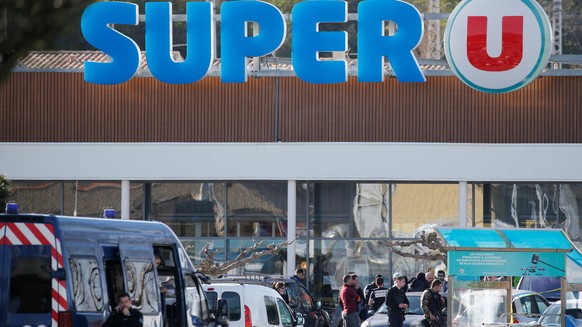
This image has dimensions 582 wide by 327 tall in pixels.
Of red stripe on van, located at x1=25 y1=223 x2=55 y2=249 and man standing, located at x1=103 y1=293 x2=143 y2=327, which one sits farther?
man standing, located at x1=103 y1=293 x2=143 y2=327

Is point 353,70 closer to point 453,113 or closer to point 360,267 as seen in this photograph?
point 453,113

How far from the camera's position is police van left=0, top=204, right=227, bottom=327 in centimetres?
1080

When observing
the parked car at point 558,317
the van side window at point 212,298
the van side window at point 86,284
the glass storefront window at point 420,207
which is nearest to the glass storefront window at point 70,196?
the glass storefront window at point 420,207

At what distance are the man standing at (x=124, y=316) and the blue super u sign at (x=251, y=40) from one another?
19.7 meters

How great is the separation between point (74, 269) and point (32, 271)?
0.40 m

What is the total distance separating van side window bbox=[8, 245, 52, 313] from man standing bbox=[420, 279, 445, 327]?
10.2 metres

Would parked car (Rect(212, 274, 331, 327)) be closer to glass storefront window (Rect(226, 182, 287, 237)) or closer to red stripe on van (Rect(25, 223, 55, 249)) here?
glass storefront window (Rect(226, 182, 287, 237))

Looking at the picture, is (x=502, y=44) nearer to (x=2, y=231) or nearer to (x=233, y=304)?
(x=233, y=304)

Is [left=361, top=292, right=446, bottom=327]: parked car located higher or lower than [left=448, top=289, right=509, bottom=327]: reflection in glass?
lower

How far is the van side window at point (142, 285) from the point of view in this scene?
12273mm

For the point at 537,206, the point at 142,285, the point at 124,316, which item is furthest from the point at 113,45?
the point at 124,316

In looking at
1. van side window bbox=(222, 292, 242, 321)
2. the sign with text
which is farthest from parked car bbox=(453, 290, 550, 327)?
the sign with text

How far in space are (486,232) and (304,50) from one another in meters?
14.3

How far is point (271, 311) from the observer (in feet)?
61.2
